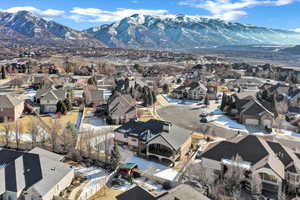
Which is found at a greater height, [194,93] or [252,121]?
[194,93]

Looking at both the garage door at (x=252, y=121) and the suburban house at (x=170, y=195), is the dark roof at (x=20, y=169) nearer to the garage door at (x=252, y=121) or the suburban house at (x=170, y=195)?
the suburban house at (x=170, y=195)

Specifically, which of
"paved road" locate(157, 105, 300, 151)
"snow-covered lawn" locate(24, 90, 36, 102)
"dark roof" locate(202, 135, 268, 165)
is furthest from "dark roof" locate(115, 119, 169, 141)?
"snow-covered lawn" locate(24, 90, 36, 102)

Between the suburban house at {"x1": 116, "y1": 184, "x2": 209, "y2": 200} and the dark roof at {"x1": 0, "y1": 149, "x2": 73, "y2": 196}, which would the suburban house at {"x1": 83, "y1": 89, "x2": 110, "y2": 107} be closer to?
the dark roof at {"x1": 0, "y1": 149, "x2": 73, "y2": 196}

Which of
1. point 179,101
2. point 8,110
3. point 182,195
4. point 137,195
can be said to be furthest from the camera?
point 179,101

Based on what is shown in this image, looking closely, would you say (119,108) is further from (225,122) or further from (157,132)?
(225,122)

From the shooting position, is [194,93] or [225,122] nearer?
[225,122]

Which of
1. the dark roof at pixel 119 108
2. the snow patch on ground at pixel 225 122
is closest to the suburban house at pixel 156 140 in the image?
the dark roof at pixel 119 108

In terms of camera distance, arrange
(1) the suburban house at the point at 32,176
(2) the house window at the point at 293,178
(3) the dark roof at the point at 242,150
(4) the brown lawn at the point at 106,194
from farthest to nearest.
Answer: (3) the dark roof at the point at 242,150 < (2) the house window at the point at 293,178 < (4) the brown lawn at the point at 106,194 < (1) the suburban house at the point at 32,176

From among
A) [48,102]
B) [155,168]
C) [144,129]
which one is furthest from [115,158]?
[48,102]
